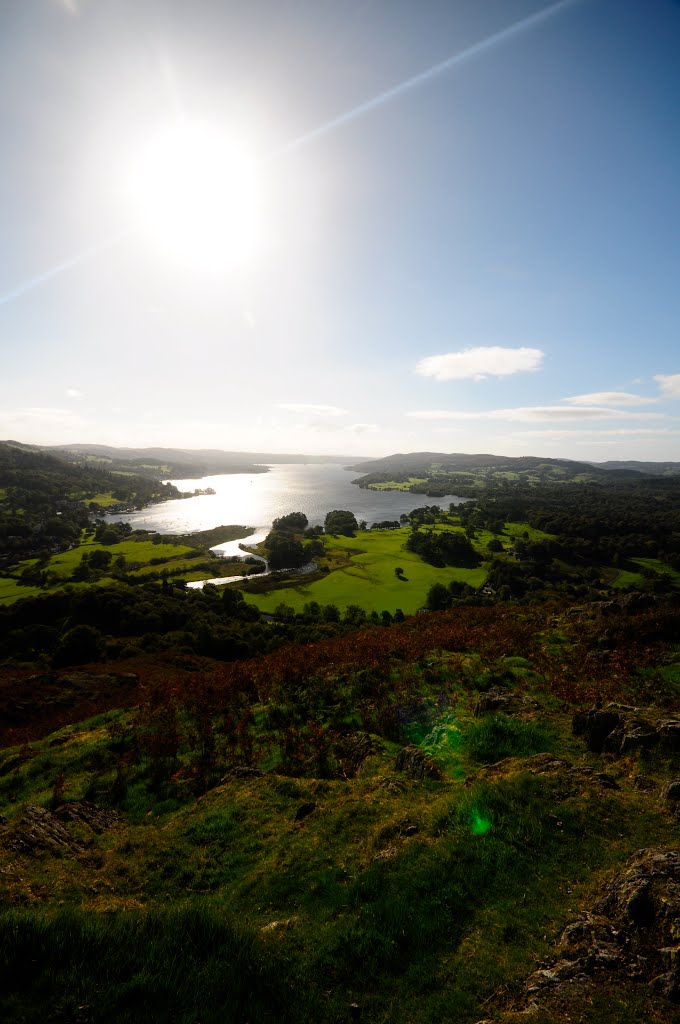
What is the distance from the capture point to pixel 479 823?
8.11m

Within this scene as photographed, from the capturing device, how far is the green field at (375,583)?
72.8 metres

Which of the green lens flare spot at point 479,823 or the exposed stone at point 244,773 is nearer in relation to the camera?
the green lens flare spot at point 479,823

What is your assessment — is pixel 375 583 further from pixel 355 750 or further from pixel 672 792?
pixel 672 792

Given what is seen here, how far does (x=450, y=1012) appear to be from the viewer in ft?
16.9

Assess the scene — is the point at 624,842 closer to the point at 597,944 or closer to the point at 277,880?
the point at 597,944

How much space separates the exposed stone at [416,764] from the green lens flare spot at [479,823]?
2.57 meters

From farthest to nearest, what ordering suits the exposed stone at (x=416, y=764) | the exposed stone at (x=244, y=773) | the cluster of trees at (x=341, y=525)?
the cluster of trees at (x=341, y=525)
the exposed stone at (x=244, y=773)
the exposed stone at (x=416, y=764)

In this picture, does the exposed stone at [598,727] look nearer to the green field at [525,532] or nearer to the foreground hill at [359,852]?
the foreground hill at [359,852]

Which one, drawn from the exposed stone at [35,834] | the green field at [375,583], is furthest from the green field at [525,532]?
the exposed stone at [35,834]

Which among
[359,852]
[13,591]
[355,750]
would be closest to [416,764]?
[355,750]

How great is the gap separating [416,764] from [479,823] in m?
3.18

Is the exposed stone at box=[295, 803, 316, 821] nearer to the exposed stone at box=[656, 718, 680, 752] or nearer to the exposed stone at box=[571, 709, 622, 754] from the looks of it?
the exposed stone at box=[571, 709, 622, 754]

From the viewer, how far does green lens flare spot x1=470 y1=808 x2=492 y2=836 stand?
26.1 feet

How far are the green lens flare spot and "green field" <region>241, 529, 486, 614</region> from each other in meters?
58.3
